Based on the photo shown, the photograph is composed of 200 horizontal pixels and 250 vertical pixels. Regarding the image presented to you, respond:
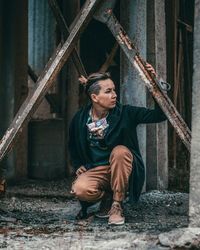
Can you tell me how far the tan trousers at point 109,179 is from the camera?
595 centimetres

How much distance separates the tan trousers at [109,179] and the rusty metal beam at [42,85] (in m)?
0.70

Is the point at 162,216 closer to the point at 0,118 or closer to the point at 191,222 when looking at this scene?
the point at 191,222

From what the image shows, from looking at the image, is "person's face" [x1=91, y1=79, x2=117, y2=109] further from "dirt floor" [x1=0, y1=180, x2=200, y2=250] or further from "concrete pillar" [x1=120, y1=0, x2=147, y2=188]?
"concrete pillar" [x1=120, y1=0, x2=147, y2=188]

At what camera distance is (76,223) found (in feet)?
20.0

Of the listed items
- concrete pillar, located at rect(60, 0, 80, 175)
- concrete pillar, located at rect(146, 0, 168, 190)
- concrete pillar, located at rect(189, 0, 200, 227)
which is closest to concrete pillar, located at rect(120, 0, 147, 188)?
concrete pillar, located at rect(146, 0, 168, 190)

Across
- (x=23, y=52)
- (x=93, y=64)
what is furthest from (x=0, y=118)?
(x=93, y=64)

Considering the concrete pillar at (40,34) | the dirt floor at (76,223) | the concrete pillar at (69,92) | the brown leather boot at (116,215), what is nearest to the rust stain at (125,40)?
the brown leather boot at (116,215)

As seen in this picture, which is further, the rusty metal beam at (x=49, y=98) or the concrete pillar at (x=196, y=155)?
the rusty metal beam at (x=49, y=98)

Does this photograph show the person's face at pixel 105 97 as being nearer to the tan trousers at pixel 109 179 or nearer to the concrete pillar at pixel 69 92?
the tan trousers at pixel 109 179

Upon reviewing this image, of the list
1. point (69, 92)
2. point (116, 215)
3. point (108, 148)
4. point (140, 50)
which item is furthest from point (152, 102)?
point (116, 215)

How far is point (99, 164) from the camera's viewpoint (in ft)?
20.4

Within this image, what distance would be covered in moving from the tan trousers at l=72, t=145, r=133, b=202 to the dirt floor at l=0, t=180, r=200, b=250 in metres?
0.26

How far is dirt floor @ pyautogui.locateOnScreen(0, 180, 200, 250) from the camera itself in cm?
509

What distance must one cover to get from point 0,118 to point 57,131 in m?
1.01
